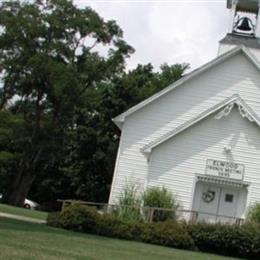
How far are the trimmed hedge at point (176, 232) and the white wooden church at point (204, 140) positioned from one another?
4.22m

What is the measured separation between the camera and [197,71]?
3097cm

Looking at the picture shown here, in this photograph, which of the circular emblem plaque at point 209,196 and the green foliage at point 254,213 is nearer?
the green foliage at point 254,213

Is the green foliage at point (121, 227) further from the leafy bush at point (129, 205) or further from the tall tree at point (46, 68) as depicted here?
the tall tree at point (46, 68)

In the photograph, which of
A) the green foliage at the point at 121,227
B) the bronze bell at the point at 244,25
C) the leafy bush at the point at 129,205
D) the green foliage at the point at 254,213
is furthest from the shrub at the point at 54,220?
the bronze bell at the point at 244,25

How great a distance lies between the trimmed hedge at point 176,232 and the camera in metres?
23.4

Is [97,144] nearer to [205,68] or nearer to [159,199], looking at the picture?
[205,68]

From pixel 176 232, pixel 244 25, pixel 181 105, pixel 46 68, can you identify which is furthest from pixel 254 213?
pixel 46 68

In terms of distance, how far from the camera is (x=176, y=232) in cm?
2347

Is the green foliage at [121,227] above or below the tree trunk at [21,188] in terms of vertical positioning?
below

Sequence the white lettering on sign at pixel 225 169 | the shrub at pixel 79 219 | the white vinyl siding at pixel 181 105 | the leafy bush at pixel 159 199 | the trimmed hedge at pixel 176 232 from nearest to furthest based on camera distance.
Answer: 1. the trimmed hedge at pixel 176 232
2. the shrub at pixel 79 219
3. the leafy bush at pixel 159 199
4. the white lettering on sign at pixel 225 169
5. the white vinyl siding at pixel 181 105

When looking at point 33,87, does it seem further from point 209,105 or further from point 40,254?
point 40,254

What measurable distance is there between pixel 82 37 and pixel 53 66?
4578 millimetres

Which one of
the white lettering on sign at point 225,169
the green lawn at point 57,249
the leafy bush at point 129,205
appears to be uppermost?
the white lettering on sign at point 225,169

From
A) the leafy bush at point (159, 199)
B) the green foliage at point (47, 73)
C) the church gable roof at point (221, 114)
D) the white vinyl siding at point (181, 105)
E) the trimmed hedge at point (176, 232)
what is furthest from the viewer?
the green foliage at point (47, 73)
